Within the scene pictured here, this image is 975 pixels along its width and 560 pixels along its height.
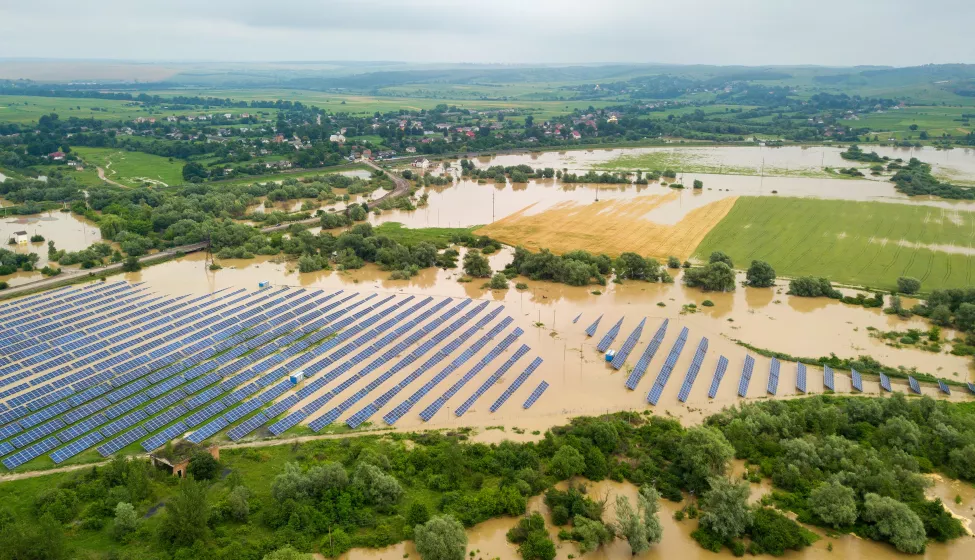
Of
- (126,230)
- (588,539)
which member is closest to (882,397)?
(588,539)

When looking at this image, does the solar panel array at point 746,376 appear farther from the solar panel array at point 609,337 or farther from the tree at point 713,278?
the tree at point 713,278

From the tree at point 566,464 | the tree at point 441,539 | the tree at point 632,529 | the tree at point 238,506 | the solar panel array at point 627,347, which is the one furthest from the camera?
the solar panel array at point 627,347

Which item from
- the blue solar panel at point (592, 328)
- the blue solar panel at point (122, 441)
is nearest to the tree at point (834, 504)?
the blue solar panel at point (592, 328)

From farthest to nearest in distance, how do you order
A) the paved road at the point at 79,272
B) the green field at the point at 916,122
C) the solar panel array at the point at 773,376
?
the green field at the point at 916,122 < the paved road at the point at 79,272 < the solar panel array at the point at 773,376

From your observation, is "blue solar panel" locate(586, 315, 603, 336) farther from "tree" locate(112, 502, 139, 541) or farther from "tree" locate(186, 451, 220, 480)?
"tree" locate(112, 502, 139, 541)

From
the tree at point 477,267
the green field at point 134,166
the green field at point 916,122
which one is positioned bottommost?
the tree at point 477,267

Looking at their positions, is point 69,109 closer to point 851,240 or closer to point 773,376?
point 851,240
